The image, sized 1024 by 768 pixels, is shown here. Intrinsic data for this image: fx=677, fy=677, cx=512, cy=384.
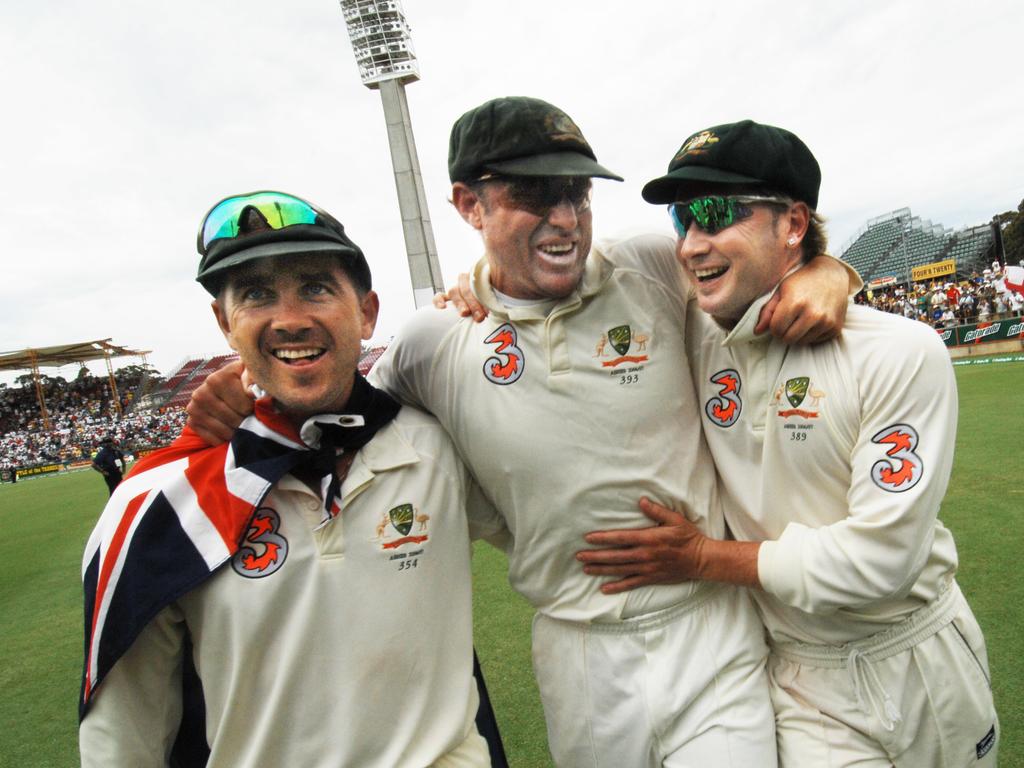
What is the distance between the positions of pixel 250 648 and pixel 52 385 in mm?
60299

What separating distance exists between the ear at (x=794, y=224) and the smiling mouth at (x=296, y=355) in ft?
4.55

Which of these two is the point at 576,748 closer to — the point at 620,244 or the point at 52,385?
the point at 620,244

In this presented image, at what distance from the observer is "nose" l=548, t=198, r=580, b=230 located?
6.85 ft

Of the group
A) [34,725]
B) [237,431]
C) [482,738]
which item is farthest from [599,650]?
[34,725]

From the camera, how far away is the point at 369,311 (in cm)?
204

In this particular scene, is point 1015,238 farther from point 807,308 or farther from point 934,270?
point 807,308

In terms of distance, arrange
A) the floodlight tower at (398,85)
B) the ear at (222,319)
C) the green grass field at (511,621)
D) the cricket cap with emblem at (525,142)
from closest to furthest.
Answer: the ear at (222,319) < the cricket cap with emblem at (525,142) < the green grass field at (511,621) < the floodlight tower at (398,85)

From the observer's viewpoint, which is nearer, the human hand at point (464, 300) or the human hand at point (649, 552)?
the human hand at point (649, 552)

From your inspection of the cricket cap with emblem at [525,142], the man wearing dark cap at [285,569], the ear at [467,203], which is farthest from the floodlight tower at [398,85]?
the man wearing dark cap at [285,569]

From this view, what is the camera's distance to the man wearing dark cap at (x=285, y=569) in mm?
1602

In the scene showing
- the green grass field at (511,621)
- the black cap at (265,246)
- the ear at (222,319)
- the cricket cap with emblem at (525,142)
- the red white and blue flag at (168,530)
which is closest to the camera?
the red white and blue flag at (168,530)

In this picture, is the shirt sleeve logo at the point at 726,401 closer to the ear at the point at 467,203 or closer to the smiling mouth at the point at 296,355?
the ear at the point at 467,203

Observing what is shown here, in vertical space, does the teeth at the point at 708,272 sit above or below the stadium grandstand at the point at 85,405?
above

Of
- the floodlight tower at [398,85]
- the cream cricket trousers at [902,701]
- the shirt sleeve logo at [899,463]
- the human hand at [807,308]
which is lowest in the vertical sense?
the cream cricket trousers at [902,701]
